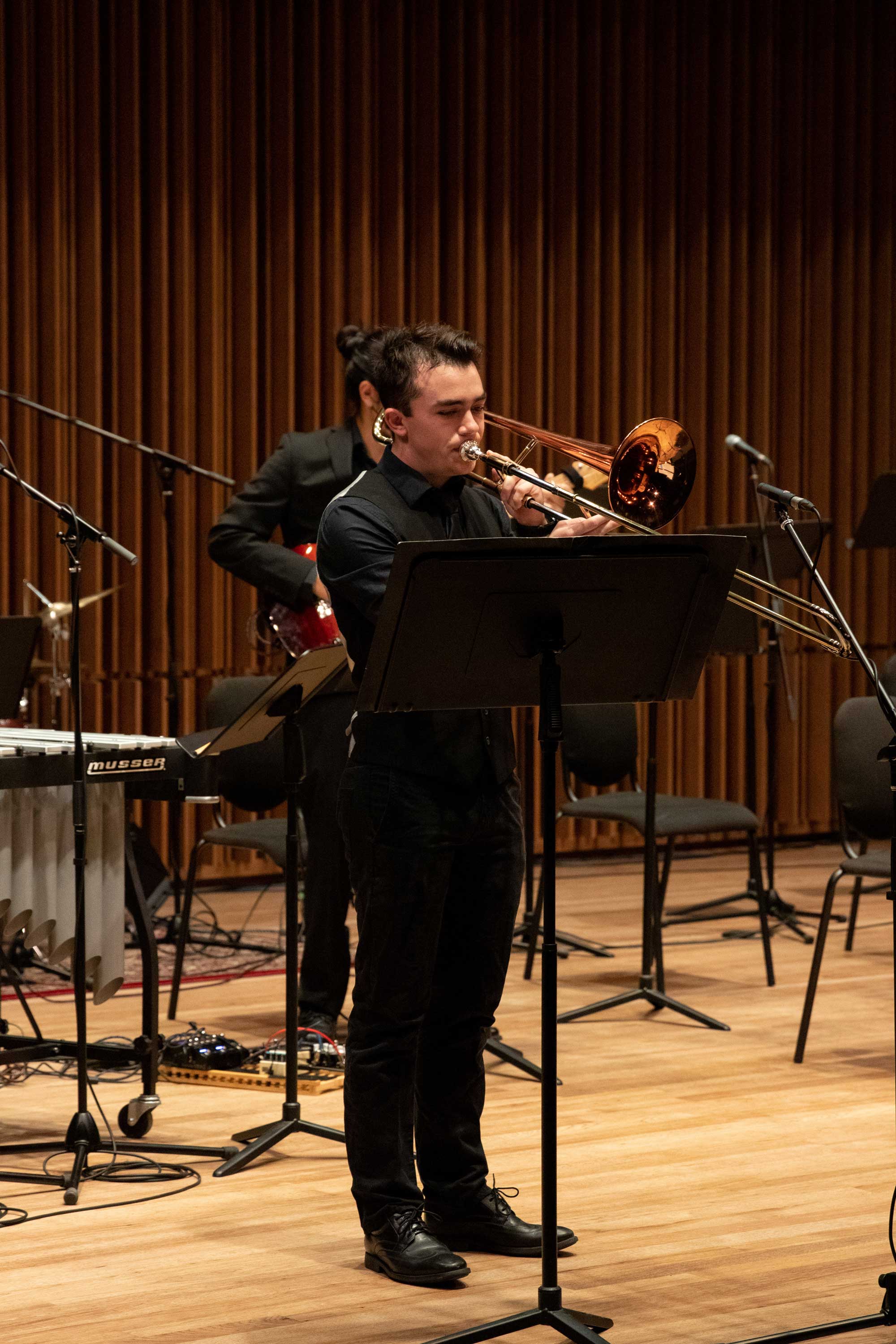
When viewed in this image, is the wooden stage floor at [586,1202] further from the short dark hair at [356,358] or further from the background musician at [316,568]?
the short dark hair at [356,358]

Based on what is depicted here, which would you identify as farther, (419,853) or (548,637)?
(419,853)

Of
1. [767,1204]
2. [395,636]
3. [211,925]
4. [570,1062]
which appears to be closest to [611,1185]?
[767,1204]

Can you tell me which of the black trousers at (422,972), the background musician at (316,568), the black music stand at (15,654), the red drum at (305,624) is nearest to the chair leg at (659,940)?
the background musician at (316,568)

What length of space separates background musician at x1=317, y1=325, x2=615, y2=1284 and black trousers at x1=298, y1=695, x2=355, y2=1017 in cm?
132

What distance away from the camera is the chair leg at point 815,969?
4.39 m

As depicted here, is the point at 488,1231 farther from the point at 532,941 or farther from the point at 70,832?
the point at 532,941

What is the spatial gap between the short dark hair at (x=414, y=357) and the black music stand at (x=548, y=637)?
1.88ft

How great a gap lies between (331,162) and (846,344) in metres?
2.67

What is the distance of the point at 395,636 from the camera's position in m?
2.41

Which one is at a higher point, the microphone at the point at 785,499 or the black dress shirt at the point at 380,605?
the microphone at the point at 785,499

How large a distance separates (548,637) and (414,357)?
622 millimetres

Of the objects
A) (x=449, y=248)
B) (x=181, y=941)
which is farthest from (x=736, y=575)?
(x=449, y=248)

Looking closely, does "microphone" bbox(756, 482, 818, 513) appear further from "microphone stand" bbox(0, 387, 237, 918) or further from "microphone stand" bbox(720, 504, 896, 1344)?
"microphone stand" bbox(0, 387, 237, 918)

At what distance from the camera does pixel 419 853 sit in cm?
283
